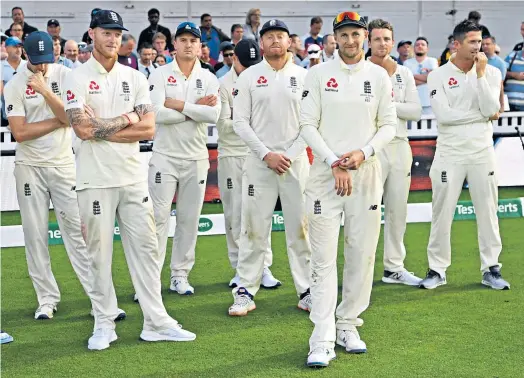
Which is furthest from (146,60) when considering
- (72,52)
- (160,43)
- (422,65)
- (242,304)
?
(242,304)

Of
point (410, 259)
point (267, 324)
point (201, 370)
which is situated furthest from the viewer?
point (410, 259)

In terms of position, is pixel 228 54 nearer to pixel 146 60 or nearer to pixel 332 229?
pixel 146 60

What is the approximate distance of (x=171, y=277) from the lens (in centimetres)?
861

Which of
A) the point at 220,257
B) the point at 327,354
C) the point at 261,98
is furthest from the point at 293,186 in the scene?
the point at 220,257

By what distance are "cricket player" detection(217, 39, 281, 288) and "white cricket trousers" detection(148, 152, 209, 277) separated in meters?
0.41

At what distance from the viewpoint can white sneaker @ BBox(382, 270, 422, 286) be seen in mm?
8617

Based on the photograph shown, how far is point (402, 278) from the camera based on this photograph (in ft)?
28.5

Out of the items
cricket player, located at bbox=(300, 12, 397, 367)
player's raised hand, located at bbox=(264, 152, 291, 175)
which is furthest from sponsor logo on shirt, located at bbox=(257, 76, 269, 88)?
cricket player, located at bbox=(300, 12, 397, 367)

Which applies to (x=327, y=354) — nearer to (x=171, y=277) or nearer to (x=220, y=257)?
(x=171, y=277)

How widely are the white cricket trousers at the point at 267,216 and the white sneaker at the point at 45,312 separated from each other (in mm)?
1623

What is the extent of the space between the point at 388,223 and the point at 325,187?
260 cm

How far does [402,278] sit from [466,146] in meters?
1.45

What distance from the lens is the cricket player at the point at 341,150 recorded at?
6.27 metres

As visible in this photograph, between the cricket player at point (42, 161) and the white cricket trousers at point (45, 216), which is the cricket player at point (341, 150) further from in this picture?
the white cricket trousers at point (45, 216)
